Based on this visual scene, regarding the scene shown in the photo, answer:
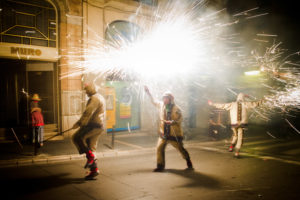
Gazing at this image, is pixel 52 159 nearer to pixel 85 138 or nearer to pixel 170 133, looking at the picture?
pixel 85 138

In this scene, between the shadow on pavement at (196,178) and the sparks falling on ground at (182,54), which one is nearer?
the shadow on pavement at (196,178)

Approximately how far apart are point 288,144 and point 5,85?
11842mm

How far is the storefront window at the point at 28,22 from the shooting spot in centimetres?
1027

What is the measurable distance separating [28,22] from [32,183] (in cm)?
795

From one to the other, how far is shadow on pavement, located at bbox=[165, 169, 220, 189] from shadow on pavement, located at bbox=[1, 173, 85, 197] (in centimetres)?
226

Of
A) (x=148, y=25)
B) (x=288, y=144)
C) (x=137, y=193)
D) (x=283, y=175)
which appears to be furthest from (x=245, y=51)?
(x=137, y=193)

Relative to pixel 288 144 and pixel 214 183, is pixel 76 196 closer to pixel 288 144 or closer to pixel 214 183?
pixel 214 183

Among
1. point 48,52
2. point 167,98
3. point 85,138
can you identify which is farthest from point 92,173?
point 48,52

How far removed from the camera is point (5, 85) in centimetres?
1045

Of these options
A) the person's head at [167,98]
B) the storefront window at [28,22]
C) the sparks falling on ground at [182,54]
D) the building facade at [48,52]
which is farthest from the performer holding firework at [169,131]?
the storefront window at [28,22]

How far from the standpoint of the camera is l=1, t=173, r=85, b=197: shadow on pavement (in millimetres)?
4797

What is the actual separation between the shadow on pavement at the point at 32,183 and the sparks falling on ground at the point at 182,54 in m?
6.70

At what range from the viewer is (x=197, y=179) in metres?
5.61

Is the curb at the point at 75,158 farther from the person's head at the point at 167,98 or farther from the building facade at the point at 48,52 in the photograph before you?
the building facade at the point at 48,52
